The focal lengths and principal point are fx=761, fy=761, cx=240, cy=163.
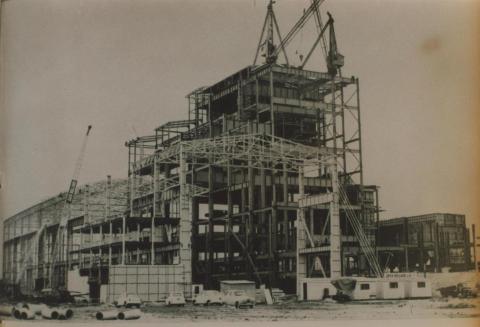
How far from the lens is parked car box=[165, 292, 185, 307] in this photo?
98.2 ft

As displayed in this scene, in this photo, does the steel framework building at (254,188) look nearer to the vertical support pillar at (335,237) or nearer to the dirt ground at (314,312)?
the vertical support pillar at (335,237)

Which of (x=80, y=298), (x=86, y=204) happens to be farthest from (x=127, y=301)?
(x=86, y=204)

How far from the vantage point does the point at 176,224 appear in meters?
42.5

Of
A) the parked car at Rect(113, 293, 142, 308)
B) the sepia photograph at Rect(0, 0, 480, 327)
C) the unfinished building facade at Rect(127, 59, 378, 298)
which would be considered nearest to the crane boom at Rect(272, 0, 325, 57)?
the sepia photograph at Rect(0, 0, 480, 327)

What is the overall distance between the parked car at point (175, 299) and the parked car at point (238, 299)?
1768mm

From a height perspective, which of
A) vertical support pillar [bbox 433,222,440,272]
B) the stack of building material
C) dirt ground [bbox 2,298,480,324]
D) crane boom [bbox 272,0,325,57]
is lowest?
dirt ground [bbox 2,298,480,324]

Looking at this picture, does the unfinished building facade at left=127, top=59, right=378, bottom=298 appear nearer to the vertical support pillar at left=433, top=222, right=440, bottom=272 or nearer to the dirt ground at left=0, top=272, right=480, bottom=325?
the vertical support pillar at left=433, top=222, right=440, bottom=272

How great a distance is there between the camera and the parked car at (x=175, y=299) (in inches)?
1178

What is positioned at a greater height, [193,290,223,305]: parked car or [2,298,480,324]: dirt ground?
[193,290,223,305]: parked car

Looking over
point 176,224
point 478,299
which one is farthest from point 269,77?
point 478,299

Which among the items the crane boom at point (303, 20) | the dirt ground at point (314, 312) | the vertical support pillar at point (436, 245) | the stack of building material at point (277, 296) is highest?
the crane boom at point (303, 20)

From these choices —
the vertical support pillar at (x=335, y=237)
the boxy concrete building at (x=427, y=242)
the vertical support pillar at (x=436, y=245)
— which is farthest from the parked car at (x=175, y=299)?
the vertical support pillar at (x=436, y=245)

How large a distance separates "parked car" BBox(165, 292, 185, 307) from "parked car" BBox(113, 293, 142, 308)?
1.19 meters

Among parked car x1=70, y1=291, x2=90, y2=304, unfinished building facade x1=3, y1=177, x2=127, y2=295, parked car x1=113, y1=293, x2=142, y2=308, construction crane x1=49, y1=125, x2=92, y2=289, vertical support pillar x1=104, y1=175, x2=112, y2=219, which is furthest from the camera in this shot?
vertical support pillar x1=104, y1=175, x2=112, y2=219
